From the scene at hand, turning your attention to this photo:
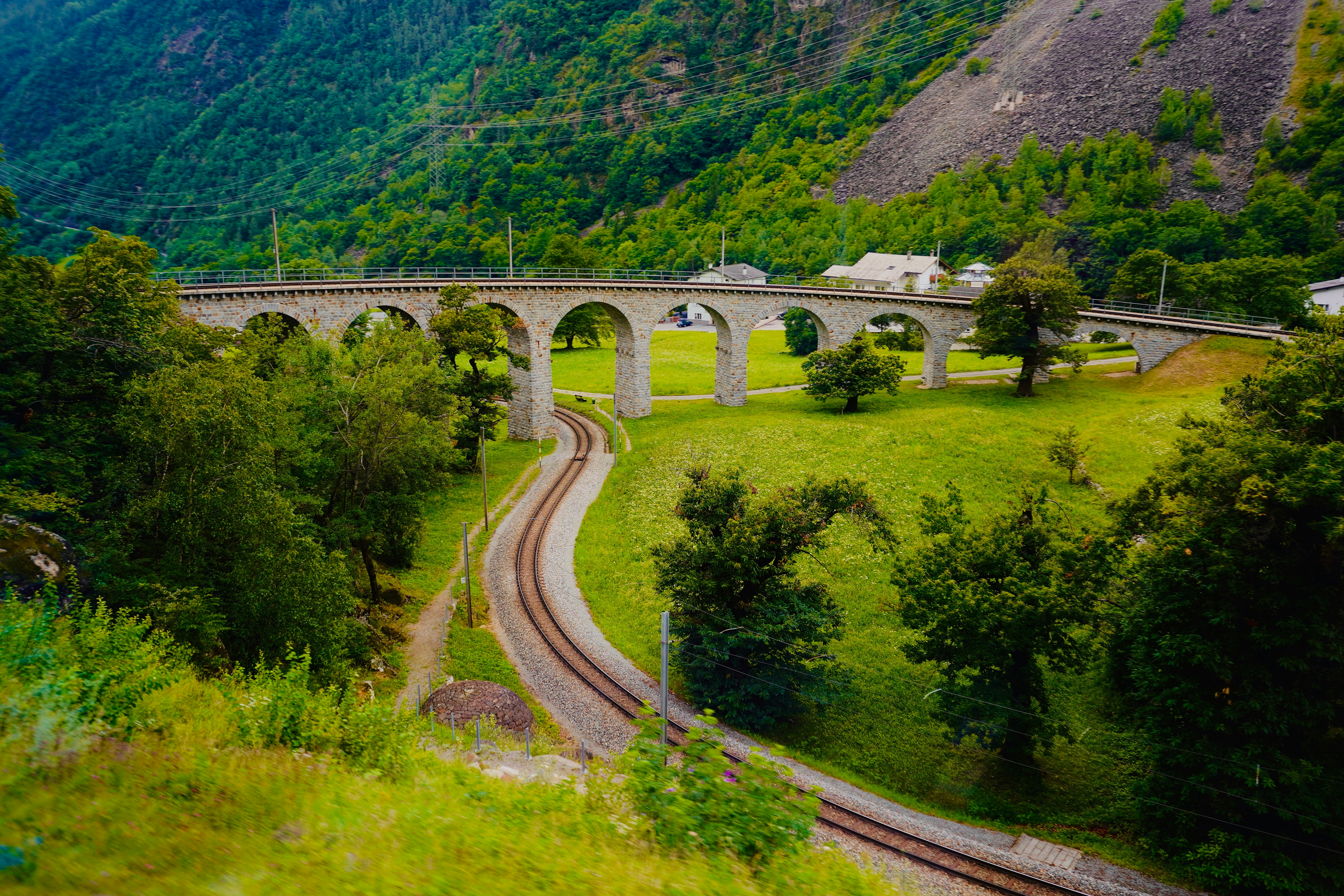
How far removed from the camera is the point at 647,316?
180 ft

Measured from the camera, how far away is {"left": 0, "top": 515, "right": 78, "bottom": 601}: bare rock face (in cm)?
1465

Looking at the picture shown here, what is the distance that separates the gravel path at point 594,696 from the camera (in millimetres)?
17203

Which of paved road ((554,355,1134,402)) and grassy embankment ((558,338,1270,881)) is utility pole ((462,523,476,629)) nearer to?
grassy embankment ((558,338,1270,881))

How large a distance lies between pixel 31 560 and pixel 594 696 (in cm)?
1483

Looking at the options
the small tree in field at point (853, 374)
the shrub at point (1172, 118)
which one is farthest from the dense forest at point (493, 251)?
the small tree in field at point (853, 374)

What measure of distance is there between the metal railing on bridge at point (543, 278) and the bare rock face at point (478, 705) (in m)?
27.2

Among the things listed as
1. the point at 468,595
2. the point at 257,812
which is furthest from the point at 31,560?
the point at 468,595

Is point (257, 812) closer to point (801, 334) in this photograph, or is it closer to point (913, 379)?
point (913, 379)

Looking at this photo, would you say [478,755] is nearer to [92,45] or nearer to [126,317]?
[126,317]

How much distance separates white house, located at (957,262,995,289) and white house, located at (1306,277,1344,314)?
90.6ft

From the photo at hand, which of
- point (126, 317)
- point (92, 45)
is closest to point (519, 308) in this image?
point (126, 317)

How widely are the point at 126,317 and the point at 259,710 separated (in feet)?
54.5

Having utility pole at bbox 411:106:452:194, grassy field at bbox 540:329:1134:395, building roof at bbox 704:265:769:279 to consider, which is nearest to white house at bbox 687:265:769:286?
building roof at bbox 704:265:769:279

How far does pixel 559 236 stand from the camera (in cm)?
8638
